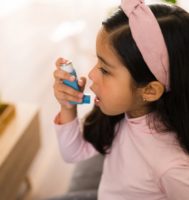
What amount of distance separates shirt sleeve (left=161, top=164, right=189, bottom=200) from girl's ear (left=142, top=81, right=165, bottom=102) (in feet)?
0.53

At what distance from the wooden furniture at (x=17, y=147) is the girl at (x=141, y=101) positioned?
0.34 meters

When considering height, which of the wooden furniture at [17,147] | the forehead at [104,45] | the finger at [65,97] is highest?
the forehead at [104,45]

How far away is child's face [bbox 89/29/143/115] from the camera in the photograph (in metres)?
0.71

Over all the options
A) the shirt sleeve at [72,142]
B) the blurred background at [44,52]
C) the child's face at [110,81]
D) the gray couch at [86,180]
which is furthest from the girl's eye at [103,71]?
the blurred background at [44,52]

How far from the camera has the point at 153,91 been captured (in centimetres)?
74

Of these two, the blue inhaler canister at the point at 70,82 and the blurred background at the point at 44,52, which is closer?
the blue inhaler canister at the point at 70,82

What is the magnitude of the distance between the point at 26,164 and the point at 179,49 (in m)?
0.92

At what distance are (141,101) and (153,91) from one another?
2.4 inches

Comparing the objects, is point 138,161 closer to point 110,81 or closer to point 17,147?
point 110,81

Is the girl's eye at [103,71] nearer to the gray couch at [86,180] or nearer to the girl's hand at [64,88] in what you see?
the girl's hand at [64,88]

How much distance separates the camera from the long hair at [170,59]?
68 centimetres

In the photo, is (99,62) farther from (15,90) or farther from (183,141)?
(15,90)

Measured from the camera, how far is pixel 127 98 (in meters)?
0.76

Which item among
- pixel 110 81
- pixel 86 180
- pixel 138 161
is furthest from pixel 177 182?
pixel 86 180
